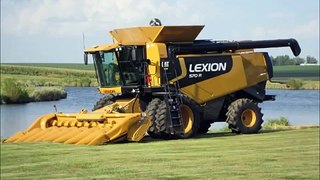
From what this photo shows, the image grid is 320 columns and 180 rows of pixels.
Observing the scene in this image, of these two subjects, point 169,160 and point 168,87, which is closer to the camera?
point 169,160

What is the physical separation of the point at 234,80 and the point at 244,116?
3.80 feet

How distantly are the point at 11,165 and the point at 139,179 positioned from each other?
122 inches

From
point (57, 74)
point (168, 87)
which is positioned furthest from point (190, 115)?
point (57, 74)

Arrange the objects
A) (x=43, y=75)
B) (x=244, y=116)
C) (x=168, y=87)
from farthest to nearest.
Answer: (x=43, y=75), (x=244, y=116), (x=168, y=87)

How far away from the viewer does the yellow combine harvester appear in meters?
17.3

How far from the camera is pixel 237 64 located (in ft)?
66.4

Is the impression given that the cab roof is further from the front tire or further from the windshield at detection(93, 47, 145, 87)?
the front tire

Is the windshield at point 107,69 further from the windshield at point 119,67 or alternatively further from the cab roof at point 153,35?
the cab roof at point 153,35

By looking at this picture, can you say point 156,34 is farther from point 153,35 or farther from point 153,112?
point 153,112

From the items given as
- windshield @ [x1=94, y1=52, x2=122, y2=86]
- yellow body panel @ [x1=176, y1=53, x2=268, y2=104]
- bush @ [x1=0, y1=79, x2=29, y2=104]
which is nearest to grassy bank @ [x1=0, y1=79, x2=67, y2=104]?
bush @ [x1=0, y1=79, x2=29, y2=104]

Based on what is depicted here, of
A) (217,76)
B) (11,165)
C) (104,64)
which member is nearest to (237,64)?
(217,76)

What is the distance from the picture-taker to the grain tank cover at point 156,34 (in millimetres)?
18703

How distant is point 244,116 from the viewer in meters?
20.1

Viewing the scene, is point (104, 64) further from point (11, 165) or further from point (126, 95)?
point (11, 165)
